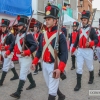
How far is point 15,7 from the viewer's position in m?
12.0

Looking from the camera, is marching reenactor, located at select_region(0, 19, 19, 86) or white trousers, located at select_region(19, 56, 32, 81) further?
marching reenactor, located at select_region(0, 19, 19, 86)

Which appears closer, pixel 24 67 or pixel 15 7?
pixel 24 67

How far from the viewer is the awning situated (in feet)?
36.4

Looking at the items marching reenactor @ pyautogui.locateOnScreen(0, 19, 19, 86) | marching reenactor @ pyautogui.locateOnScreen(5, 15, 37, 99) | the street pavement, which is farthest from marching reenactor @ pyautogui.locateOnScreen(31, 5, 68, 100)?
marching reenactor @ pyautogui.locateOnScreen(0, 19, 19, 86)

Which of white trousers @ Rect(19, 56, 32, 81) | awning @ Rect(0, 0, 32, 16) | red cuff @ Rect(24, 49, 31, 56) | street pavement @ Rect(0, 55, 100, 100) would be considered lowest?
street pavement @ Rect(0, 55, 100, 100)

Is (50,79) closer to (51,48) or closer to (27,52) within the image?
(51,48)

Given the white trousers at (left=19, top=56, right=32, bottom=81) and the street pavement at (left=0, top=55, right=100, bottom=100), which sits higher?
the white trousers at (left=19, top=56, right=32, bottom=81)

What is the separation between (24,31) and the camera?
528 centimetres

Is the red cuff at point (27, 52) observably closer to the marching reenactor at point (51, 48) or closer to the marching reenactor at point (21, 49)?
the marching reenactor at point (21, 49)

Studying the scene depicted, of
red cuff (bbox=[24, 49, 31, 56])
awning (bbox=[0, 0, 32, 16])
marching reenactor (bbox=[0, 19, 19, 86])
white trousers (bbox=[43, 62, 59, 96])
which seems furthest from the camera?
awning (bbox=[0, 0, 32, 16])

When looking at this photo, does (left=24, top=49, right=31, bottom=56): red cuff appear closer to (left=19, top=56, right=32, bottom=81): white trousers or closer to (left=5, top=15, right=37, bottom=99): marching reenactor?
(left=5, top=15, right=37, bottom=99): marching reenactor

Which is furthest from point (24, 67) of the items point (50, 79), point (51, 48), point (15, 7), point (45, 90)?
point (15, 7)

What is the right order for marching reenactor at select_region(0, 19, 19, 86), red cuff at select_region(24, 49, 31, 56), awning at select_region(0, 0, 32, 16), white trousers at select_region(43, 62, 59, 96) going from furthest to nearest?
awning at select_region(0, 0, 32, 16) → marching reenactor at select_region(0, 19, 19, 86) → red cuff at select_region(24, 49, 31, 56) → white trousers at select_region(43, 62, 59, 96)

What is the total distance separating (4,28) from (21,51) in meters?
1.55
